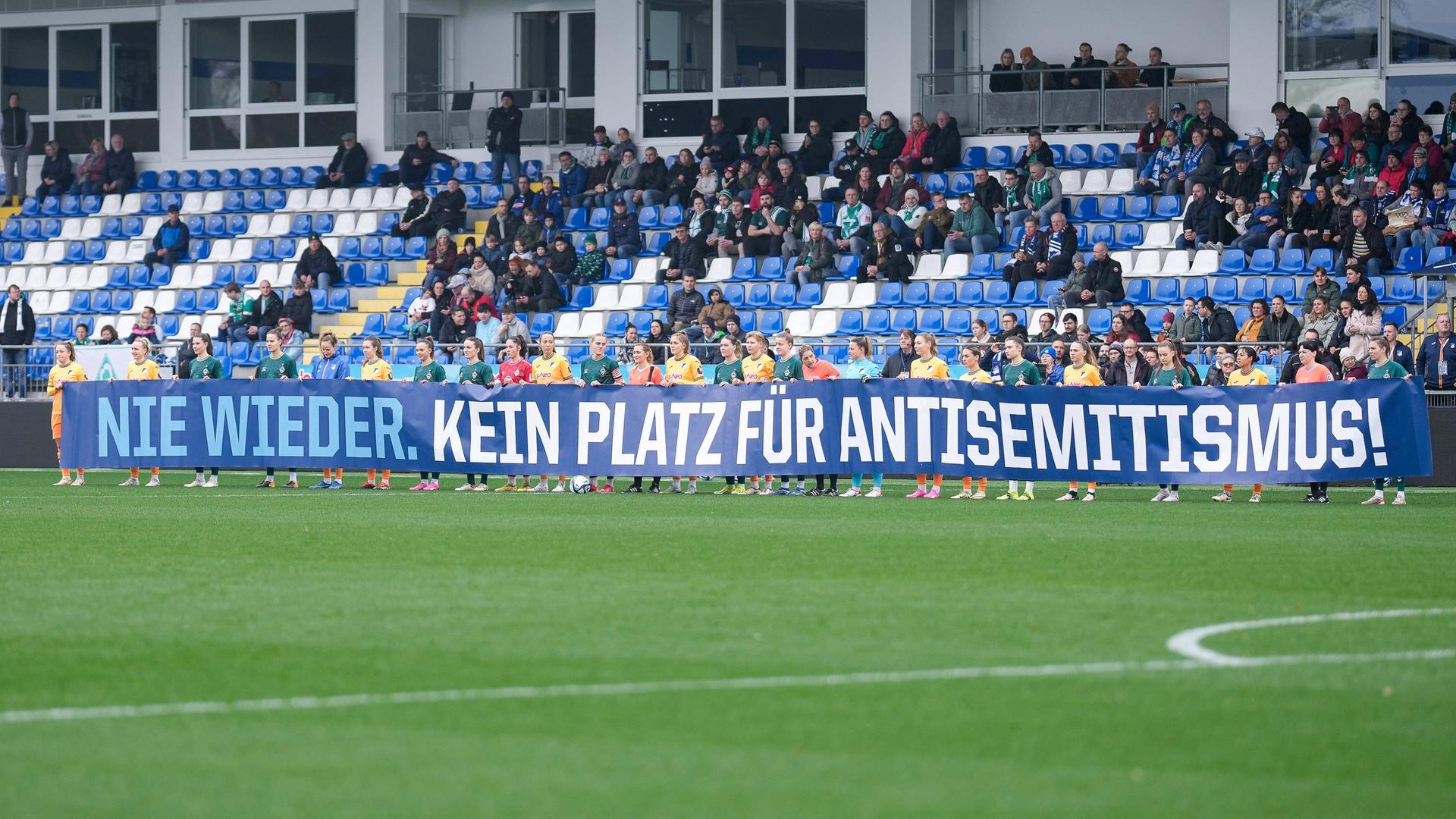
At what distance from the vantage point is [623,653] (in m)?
8.31

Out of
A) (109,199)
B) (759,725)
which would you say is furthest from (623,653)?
(109,199)

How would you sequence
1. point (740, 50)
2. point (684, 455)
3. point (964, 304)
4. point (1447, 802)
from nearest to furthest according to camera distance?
1. point (1447, 802)
2. point (684, 455)
3. point (964, 304)
4. point (740, 50)

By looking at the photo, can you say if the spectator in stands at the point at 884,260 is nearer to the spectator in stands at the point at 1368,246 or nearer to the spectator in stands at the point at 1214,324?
the spectator in stands at the point at 1214,324

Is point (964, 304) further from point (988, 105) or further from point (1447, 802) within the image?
point (1447, 802)

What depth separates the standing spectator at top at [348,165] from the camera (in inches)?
1400

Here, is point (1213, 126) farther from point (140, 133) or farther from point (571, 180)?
point (140, 133)

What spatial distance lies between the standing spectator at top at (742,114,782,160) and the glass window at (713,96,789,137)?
117cm

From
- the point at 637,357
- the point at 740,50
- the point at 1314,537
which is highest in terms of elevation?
the point at 740,50

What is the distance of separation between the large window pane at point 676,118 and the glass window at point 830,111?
5.58 ft

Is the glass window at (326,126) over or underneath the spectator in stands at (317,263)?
over

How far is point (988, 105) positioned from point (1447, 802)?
27499 mm

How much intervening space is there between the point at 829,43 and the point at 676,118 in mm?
3099

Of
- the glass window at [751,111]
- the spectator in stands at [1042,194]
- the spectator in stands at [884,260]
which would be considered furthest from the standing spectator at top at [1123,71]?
the glass window at [751,111]

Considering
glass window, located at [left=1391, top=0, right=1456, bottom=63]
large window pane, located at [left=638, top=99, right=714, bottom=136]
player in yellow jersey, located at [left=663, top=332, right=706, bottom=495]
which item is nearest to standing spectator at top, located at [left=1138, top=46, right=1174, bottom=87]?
glass window, located at [left=1391, top=0, right=1456, bottom=63]
